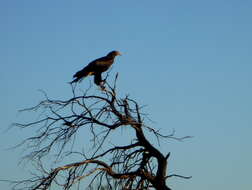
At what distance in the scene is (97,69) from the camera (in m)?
10.8

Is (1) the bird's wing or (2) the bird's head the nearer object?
(1) the bird's wing

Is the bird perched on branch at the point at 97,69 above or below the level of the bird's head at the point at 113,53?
below

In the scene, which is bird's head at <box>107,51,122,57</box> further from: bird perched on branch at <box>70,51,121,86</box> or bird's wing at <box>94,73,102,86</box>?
bird's wing at <box>94,73,102,86</box>

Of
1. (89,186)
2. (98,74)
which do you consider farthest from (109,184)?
(98,74)

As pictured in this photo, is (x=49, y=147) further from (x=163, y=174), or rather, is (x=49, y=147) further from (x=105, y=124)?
(x=163, y=174)

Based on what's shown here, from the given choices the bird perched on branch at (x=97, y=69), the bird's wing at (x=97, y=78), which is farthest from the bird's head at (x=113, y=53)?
the bird's wing at (x=97, y=78)

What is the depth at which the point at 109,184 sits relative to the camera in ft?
26.6

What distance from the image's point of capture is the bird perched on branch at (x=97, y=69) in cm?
1035

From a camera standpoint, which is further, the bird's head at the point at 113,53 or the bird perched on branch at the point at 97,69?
the bird's head at the point at 113,53

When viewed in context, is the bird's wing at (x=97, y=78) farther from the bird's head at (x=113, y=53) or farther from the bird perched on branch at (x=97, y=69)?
the bird's head at (x=113, y=53)

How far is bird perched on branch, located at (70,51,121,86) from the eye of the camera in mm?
10348

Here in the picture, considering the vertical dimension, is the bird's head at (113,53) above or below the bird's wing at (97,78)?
above

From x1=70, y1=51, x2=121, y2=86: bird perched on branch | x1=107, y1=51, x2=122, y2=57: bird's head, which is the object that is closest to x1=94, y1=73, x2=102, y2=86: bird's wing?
x1=70, y1=51, x2=121, y2=86: bird perched on branch

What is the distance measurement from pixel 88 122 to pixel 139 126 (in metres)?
0.79
